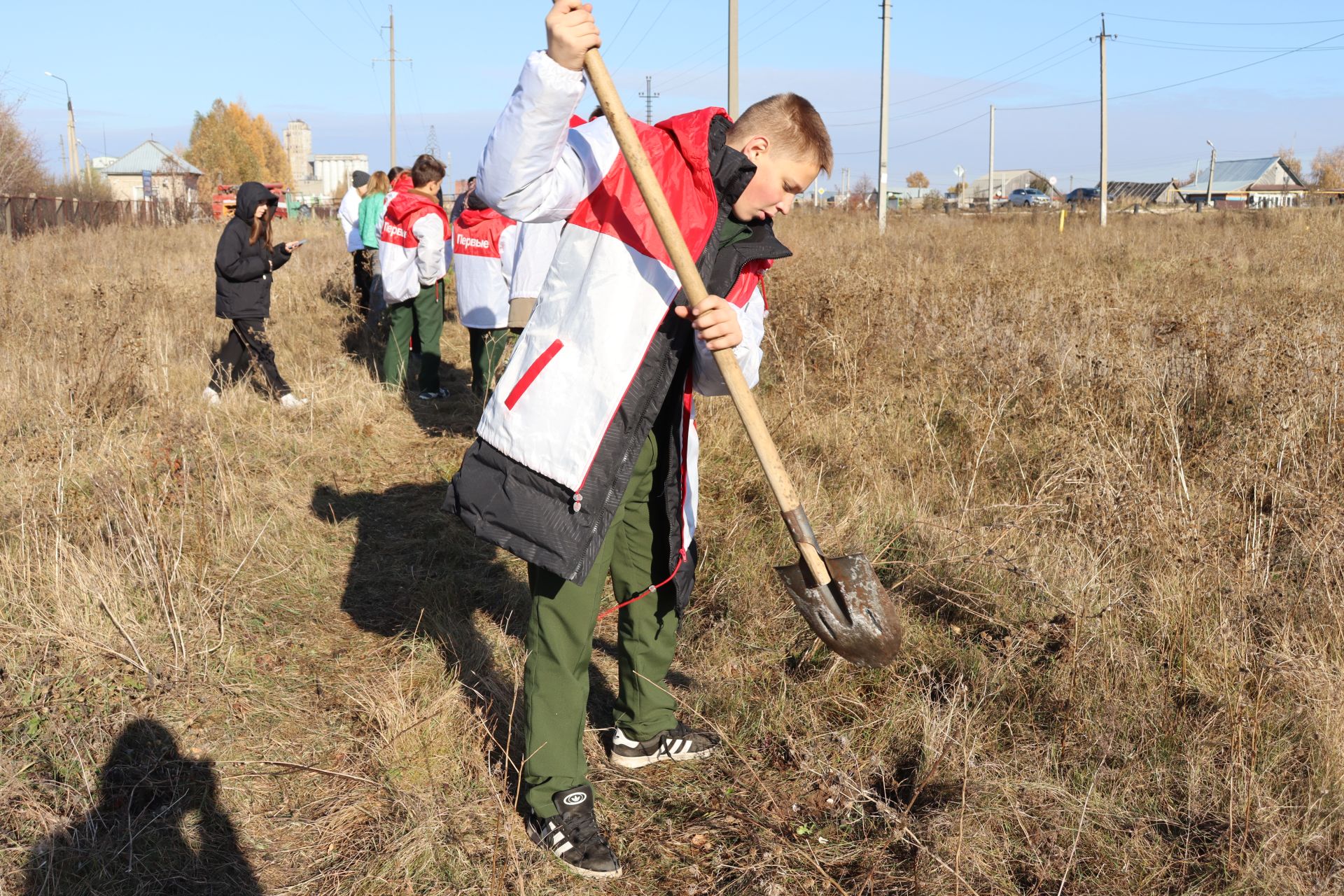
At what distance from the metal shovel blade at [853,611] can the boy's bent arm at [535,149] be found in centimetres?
121

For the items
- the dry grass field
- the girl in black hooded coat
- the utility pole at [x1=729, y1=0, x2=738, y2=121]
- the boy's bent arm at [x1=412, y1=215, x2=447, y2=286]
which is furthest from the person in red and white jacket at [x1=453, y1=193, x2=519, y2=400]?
the utility pole at [x1=729, y1=0, x2=738, y2=121]

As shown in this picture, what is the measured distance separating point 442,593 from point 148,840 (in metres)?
1.61

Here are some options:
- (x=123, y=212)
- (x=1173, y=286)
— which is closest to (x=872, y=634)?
(x=1173, y=286)

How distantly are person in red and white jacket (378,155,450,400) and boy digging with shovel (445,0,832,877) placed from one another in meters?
5.20

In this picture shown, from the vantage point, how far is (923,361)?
617 centimetres

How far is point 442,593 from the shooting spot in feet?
12.9

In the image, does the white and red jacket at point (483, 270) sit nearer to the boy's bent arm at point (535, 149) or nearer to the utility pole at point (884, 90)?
the boy's bent arm at point (535, 149)

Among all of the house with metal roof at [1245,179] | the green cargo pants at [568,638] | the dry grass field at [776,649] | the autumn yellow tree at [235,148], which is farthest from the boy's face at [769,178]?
the house with metal roof at [1245,179]

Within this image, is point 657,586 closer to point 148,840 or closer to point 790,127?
point 790,127

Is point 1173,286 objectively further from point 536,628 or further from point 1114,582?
point 536,628

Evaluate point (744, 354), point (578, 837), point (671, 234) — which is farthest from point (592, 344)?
point (578, 837)

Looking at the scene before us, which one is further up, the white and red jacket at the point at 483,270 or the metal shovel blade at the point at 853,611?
the white and red jacket at the point at 483,270

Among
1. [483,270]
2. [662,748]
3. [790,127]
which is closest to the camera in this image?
[790,127]

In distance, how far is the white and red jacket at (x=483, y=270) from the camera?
21.3 feet
